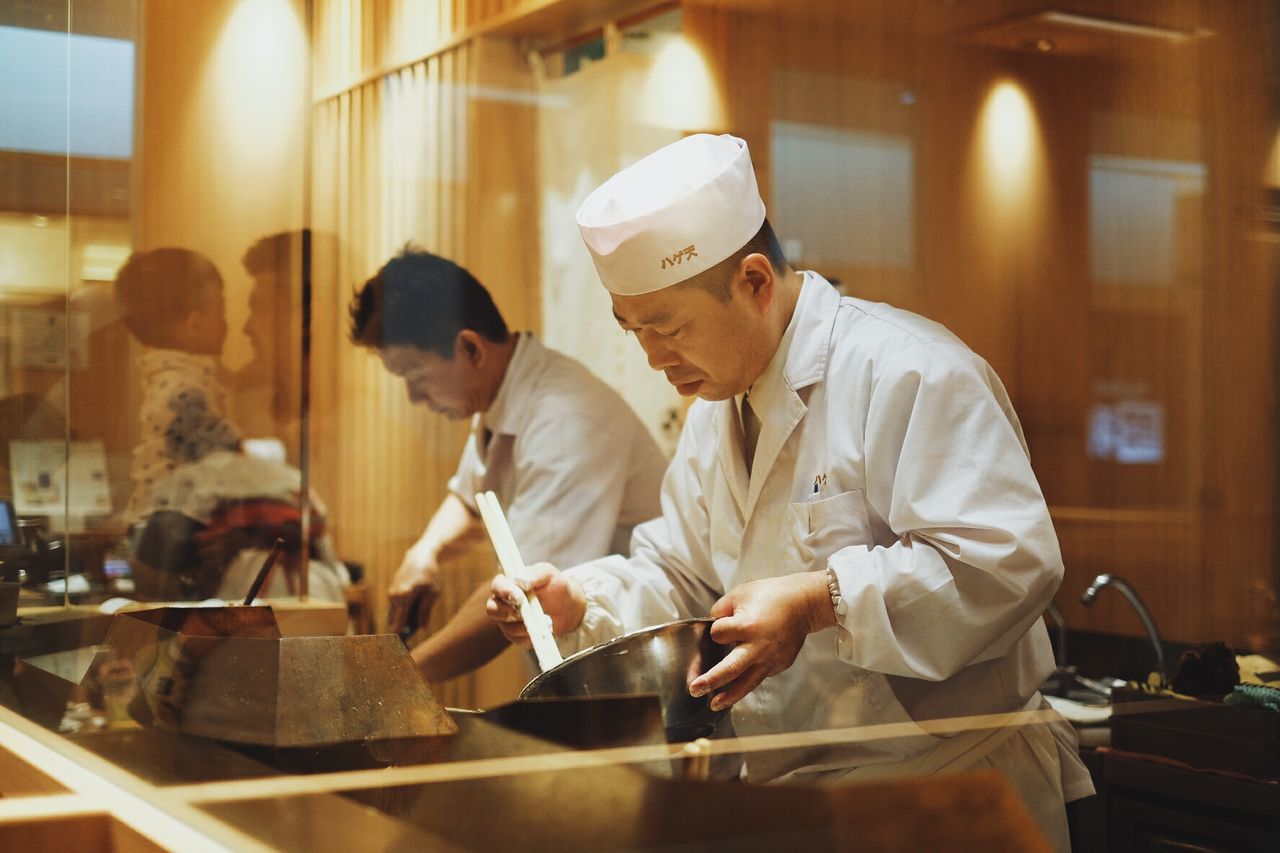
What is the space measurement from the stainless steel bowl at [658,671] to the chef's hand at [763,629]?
1 cm

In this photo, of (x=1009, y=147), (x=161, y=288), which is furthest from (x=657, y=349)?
(x=161, y=288)

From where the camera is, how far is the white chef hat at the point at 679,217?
1162 mm

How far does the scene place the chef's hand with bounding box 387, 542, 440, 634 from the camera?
1907mm

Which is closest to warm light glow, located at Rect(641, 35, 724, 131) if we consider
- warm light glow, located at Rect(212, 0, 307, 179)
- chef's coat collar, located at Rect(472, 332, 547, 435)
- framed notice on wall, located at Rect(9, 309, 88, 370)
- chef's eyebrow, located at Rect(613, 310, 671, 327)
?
chef's eyebrow, located at Rect(613, 310, 671, 327)

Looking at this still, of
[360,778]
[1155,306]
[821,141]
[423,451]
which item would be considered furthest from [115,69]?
[1155,306]

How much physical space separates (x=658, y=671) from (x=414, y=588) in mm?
A: 997

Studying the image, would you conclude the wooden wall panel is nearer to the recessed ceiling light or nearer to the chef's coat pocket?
the chef's coat pocket

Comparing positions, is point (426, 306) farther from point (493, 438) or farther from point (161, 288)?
point (161, 288)

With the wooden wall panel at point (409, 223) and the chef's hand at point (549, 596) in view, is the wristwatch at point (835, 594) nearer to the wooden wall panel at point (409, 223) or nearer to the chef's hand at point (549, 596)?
the chef's hand at point (549, 596)

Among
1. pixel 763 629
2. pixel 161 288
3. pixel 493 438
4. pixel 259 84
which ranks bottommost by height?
pixel 763 629

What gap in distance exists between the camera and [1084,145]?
1.00 metres

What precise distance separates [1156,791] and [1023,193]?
466 millimetres

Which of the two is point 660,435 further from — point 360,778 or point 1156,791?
point 1156,791

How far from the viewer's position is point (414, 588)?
194cm
